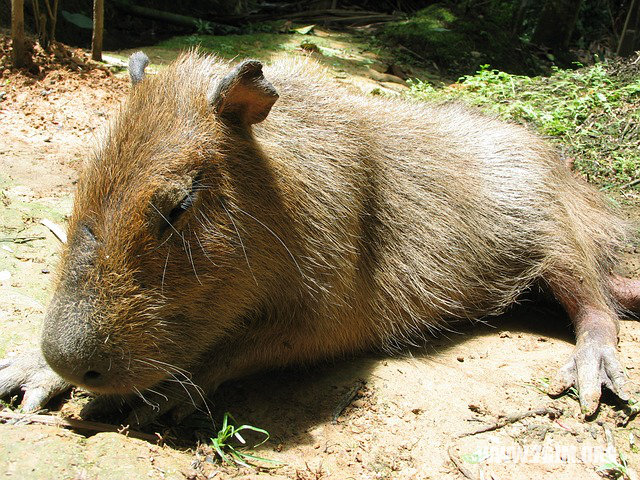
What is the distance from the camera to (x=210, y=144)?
2.83 m

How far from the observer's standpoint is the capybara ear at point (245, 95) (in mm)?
2807

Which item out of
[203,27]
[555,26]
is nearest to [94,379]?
[203,27]

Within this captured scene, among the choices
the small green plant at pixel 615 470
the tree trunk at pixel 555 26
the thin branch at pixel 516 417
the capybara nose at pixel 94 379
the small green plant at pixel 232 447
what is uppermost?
the tree trunk at pixel 555 26

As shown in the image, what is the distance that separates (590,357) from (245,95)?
2382 mm

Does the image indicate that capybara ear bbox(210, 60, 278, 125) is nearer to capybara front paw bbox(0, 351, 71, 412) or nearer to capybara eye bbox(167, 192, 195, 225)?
capybara eye bbox(167, 192, 195, 225)

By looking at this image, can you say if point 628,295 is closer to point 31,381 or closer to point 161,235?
point 161,235

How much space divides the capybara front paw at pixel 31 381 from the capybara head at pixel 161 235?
1.56 feet

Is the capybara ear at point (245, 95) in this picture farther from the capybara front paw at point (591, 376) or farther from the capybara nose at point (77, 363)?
the capybara front paw at point (591, 376)

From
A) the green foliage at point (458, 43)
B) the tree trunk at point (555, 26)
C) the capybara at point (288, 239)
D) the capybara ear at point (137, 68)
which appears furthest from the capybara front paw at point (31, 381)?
the tree trunk at point (555, 26)

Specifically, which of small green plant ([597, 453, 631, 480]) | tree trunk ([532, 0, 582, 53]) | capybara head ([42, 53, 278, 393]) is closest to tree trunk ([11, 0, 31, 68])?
capybara head ([42, 53, 278, 393])

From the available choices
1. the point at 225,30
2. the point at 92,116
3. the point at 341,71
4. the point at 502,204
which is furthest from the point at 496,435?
the point at 225,30

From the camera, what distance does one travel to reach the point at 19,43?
19.8ft

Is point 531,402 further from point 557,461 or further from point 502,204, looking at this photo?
point 502,204

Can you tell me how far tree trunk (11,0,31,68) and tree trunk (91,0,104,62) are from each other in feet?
2.89
